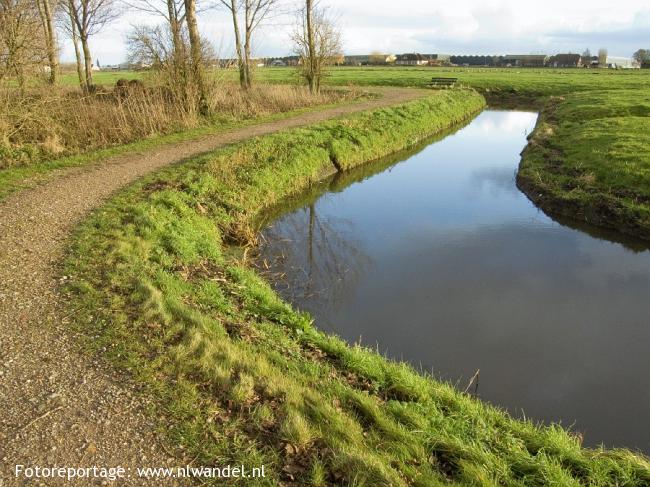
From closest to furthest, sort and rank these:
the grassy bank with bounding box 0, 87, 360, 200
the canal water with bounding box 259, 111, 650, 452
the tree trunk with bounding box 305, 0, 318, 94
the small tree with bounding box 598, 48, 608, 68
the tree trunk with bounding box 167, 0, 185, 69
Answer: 1. the canal water with bounding box 259, 111, 650, 452
2. the grassy bank with bounding box 0, 87, 360, 200
3. the tree trunk with bounding box 167, 0, 185, 69
4. the tree trunk with bounding box 305, 0, 318, 94
5. the small tree with bounding box 598, 48, 608, 68

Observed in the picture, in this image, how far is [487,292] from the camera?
8.63 m

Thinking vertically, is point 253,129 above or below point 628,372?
above

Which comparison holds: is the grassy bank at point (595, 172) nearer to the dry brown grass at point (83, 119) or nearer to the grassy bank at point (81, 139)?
the grassy bank at point (81, 139)

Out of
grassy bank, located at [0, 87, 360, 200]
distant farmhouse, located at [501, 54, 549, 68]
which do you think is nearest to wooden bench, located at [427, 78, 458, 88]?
grassy bank, located at [0, 87, 360, 200]

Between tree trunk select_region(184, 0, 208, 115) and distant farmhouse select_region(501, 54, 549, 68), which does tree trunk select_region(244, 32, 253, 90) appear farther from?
distant farmhouse select_region(501, 54, 549, 68)

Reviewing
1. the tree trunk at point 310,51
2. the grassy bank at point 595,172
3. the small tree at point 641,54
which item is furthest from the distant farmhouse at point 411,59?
the grassy bank at point 595,172

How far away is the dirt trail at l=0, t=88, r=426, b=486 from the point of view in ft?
12.1

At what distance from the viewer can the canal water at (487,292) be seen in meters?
6.12

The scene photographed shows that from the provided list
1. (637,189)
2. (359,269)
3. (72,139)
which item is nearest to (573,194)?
(637,189)

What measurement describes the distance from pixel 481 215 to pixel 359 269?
535cm

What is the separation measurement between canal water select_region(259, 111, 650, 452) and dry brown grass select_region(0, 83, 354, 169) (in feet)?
20.4

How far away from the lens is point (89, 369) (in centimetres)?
465

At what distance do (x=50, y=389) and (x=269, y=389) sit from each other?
197 centimetres

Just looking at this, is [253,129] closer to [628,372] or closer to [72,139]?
[72,139]
